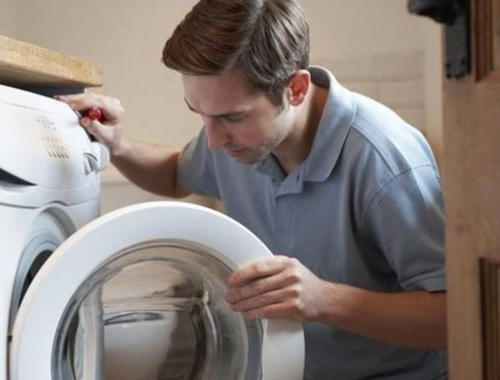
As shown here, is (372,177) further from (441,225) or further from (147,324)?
(147,324)

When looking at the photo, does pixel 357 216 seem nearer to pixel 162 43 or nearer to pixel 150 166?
pixel 150 166

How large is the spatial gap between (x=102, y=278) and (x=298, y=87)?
465mm

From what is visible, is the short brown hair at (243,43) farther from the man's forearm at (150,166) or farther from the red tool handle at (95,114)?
the man's forearm at (150,166)

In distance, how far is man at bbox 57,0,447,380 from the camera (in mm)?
1221

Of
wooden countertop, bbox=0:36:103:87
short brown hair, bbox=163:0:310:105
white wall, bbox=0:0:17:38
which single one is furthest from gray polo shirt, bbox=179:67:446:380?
white wall, bbox=0:0:17:38

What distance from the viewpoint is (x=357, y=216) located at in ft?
4.43

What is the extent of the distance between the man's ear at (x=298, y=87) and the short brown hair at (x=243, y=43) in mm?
15

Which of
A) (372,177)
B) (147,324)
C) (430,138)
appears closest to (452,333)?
(372,177)

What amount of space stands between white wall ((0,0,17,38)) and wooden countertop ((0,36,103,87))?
0.73 metres

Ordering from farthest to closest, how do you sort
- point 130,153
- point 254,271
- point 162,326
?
point 130,153 < point 162,326 < point 254,271

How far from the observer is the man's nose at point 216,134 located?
1.31 meters

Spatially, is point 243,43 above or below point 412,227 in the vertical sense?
above

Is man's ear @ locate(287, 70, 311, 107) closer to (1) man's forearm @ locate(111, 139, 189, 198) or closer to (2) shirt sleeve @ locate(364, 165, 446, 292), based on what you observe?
(2) shirt sleeve @ locate(364, 165, 446, 292)

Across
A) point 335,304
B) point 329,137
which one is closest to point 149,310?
point 335,304
